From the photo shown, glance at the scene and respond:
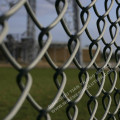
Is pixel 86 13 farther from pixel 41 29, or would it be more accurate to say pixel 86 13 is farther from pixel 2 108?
pixel 2 108

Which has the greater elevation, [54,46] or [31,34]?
[31,34]

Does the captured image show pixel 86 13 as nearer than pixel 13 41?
Yes

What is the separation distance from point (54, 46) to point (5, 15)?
25.0m

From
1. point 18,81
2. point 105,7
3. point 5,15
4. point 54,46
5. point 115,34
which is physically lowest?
point 54,46

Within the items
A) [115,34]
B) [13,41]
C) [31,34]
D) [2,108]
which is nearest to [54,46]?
[31,34]

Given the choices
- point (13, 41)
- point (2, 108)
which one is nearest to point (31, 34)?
point (13, 41)

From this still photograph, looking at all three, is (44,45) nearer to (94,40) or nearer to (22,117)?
(94,40)

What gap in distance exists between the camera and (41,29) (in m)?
0.72

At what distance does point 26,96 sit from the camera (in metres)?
0.62

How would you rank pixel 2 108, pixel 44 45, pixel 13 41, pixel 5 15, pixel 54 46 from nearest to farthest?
1. pixel 5 15
2. pixel 44 45
3. pixel 2 108
4. pixel 13 41
5. pixel 54 46

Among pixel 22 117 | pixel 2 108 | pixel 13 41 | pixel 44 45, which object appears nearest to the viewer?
pixel 44 45

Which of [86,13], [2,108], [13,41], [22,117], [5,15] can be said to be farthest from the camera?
[13,41]

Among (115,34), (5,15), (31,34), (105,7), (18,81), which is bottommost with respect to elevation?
(31,34)

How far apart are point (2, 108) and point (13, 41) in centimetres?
1861
